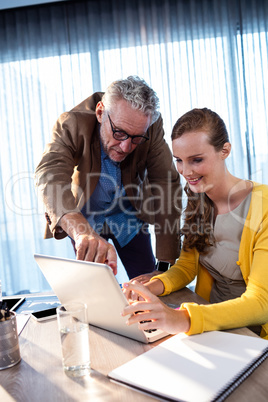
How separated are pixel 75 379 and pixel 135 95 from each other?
3.51 ft

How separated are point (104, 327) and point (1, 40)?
142 inches

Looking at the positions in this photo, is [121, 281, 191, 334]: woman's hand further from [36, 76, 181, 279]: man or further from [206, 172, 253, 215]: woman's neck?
[206, 172, 253, 215]: woman's neck

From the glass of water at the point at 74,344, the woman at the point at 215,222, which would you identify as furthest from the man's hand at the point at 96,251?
the glass of water at the point at 74,344

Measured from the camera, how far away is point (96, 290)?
0.86 metres

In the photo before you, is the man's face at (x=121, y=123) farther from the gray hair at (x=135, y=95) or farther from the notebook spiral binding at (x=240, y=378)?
the notebook spiral binding at (x=240, y=378)

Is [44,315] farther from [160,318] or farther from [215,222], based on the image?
[215,222]

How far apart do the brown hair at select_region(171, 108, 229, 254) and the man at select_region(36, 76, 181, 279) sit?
0.79 ft

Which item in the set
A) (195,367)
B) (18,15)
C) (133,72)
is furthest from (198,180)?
(18,15)

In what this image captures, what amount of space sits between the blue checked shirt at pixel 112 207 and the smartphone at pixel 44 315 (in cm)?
A: 84

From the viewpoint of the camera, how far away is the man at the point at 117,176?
1489 mm

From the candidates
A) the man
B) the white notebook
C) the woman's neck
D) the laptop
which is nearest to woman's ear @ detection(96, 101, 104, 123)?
the man

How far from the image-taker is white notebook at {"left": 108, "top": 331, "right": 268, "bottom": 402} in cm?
62

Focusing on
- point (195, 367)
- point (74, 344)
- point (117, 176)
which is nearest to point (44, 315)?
point (74, 344)

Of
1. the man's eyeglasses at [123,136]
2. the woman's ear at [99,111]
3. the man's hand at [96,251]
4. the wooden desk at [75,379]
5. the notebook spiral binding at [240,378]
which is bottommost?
the wooden desk at [75,379]
